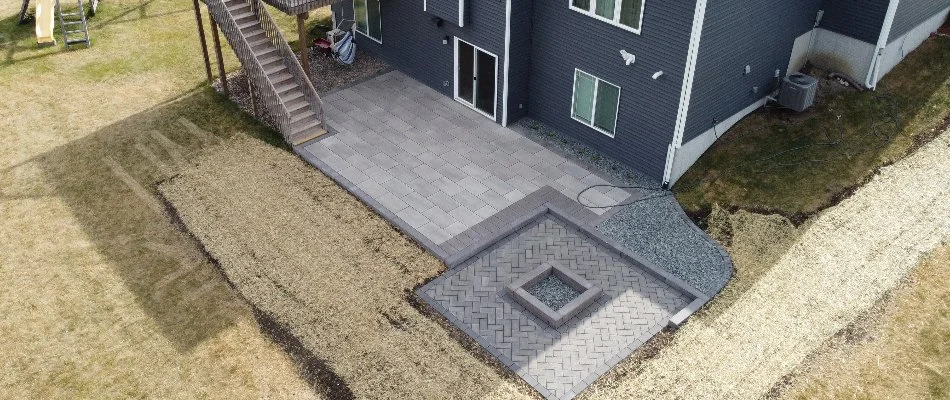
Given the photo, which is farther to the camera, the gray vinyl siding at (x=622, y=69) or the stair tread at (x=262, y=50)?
the stair tread at (x=262, y=50)

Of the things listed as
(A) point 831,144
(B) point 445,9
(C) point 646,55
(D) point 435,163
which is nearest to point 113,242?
(D) point 435,163

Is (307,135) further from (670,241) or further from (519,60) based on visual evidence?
(670,241)

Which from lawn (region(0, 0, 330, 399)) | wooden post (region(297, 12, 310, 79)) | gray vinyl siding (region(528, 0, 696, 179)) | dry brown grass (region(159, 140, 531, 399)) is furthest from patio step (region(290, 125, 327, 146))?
gray vinyl siding (region(528, 0, 696, 179))

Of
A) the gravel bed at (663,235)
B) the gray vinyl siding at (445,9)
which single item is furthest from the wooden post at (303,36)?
the gravel bed at (663,235)

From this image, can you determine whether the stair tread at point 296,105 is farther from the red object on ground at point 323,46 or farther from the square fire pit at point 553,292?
the square fire pit at point 553,292

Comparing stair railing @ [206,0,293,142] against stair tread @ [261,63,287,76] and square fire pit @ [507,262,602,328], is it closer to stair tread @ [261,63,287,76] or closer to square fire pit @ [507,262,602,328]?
stair tread @ [261,63,287,76]

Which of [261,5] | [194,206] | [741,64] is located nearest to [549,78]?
[741,64]
